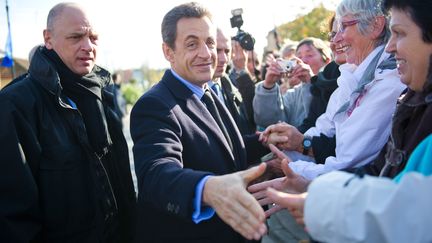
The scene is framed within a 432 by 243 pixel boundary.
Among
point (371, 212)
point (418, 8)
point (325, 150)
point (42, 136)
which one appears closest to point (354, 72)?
point (325, 150)

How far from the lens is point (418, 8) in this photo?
59.7 inches

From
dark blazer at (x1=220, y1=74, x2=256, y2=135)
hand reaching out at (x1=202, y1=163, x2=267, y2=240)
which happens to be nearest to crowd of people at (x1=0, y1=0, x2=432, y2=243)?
hand reaching out at (x1=202, y1=163, x2=267, y2=240)

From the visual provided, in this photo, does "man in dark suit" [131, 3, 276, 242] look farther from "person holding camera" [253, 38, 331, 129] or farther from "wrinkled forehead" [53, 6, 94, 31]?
"person holding camera" [253, 38, 331, 129]

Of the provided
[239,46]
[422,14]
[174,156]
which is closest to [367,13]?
[422,14]

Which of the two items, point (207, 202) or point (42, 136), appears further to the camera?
point (42, 136)

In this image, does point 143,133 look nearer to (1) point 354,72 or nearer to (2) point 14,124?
(2) point 14,124

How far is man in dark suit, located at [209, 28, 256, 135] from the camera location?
3.23m

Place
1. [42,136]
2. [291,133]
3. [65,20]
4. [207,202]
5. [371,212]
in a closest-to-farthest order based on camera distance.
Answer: [371,212], [207,202], [42,136], [65,20], [291,133]

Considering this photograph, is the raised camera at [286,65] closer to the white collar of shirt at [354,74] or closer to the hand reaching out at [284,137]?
the hand reaching out at [284,137]

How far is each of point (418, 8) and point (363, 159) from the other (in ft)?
2.94

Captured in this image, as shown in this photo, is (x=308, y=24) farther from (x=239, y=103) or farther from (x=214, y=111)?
(x=214, y=111)

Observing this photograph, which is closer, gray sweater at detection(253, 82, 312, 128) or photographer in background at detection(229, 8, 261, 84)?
gray sweater at detection(253, 82, 312, 128)

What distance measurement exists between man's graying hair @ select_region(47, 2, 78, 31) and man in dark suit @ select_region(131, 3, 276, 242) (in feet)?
2.57

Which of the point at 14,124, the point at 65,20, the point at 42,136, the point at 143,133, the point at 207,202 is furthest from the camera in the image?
the point at 65,20
